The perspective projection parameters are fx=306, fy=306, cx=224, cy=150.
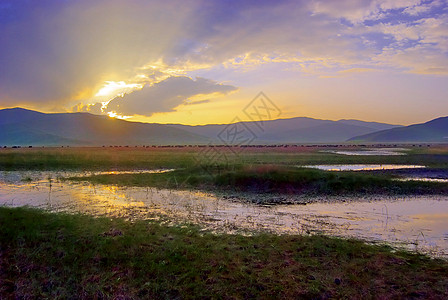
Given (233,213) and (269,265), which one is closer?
(269,265)

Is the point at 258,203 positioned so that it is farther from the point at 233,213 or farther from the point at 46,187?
the point at 46,187

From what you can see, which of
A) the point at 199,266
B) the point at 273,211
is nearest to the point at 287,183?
the point at 273,211

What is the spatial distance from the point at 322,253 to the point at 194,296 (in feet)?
15.4

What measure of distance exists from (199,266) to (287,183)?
16149 mm

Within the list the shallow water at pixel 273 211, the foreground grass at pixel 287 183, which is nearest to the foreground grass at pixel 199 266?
the shallow water at pixel 273 211

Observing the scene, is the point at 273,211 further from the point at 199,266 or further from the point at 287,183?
the point at 199,266

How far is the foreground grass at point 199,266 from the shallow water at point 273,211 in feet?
6.27

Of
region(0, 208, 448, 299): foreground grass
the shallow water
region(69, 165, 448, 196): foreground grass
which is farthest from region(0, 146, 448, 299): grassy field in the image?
region(69, 165, 448, 196): foreground grass

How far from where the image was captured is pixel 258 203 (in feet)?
62.1

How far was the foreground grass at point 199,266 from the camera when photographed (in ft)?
24.8

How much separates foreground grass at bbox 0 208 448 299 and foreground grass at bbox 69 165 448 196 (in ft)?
38.8

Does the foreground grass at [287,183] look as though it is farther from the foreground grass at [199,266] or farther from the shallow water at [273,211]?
the foreground grass at [199,266]

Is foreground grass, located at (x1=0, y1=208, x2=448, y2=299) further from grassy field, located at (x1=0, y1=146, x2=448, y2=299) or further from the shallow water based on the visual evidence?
the shallow water

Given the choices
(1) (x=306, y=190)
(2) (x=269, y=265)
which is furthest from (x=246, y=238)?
(1) (x=306, y=190)
